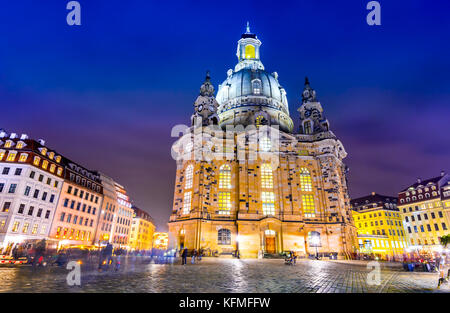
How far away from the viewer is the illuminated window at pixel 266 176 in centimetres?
4072

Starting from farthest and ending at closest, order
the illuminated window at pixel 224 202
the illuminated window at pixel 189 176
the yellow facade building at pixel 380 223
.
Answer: the yellow facade building at pixel 380 223
the illuminated window at pixel 189 176
the illuminated window at pixel 224 202

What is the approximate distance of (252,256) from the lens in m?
34.6

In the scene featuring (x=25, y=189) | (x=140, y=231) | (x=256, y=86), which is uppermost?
(x=256, y=86)

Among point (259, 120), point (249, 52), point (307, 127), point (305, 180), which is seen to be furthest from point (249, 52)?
point (305, 180)

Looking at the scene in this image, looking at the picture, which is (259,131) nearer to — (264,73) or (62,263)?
(264,73)

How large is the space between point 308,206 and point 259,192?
31.3ft

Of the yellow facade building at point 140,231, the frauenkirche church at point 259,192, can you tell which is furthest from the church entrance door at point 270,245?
the yellow facade building at point 140,231

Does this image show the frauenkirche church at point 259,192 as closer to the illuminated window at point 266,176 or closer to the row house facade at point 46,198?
the illuminated window at point 266,176

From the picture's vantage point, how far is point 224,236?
36.9m

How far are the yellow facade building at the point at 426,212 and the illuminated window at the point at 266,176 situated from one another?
145 ft

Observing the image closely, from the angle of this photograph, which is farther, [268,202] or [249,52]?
[249,52]

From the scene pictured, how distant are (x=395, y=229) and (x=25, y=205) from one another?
9162 centimetres

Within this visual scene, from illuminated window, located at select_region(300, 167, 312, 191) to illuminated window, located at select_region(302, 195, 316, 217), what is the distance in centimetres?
166

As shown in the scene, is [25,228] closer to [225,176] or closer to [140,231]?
[225,176]
